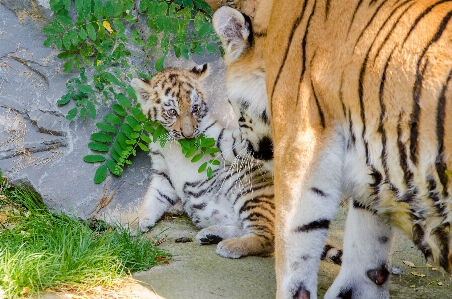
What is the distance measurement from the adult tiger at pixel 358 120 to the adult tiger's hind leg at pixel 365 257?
0.14m

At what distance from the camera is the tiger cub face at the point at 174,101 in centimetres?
475

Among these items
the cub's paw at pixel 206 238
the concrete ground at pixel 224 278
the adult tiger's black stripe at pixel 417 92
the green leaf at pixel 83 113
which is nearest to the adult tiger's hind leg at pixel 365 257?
the concrete ground at pixel 224 278

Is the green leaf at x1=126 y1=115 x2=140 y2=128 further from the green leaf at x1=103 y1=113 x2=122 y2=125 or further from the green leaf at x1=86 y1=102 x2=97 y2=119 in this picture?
the green leaf at x1=86 y1=102 x2=97 y2=119

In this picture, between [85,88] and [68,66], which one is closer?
[85,88]

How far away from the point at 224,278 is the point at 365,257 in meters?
0.88

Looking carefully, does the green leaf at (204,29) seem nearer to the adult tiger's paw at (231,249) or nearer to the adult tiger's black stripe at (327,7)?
the adult tiger's paw at (231,249)

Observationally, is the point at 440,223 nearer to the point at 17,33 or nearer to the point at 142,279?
the point at 142,279

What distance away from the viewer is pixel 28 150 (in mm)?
4973

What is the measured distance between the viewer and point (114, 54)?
483 centimetres

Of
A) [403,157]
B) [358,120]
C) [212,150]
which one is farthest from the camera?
[212,150]

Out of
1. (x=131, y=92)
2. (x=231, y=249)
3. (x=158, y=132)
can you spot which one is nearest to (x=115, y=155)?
(x=158, y=132)

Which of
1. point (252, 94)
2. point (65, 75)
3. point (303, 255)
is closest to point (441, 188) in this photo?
point (303, 255)

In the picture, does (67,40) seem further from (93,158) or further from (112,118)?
(93,158)

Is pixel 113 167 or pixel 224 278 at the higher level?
pixel 113 167
